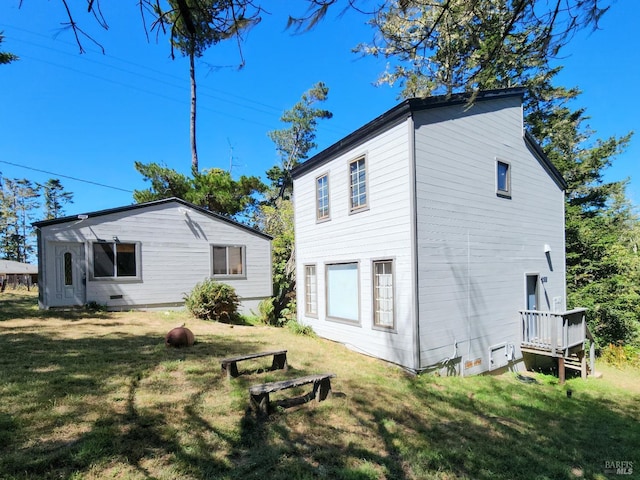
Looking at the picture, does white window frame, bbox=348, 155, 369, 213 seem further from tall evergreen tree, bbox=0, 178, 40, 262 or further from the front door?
tall evergreen tree, bbox=0, 178, 40, 262

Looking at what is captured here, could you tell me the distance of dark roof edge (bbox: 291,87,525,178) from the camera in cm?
698

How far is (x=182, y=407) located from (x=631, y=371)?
13869 mm

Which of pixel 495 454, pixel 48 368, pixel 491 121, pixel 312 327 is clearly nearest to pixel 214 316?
pixel 312 327

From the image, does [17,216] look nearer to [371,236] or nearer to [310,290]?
[310,290]

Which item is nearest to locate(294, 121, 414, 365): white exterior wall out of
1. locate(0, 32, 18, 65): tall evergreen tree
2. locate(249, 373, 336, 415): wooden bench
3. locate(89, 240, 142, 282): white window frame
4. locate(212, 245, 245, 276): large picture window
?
locate(249, 373, 336, 415): wooden bench

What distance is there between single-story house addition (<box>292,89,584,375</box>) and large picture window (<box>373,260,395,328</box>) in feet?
0.10

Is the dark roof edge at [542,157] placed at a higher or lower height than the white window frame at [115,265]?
higher

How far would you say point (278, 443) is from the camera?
11.2ft

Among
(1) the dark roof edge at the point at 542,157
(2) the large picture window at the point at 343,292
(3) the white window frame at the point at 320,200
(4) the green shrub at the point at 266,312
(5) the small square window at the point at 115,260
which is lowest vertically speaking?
(4) the green shrub at the point at 266,312

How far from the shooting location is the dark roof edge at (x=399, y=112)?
698 centimetres

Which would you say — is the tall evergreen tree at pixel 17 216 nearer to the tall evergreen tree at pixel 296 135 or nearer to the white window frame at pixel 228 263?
the tall evergreen tree at pixel 296 135

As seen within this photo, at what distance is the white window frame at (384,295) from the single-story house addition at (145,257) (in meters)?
7.78

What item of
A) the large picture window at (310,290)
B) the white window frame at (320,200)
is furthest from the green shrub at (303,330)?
the white window frame at (320,200)

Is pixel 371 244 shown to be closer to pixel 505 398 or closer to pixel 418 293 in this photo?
pixel 418 293
